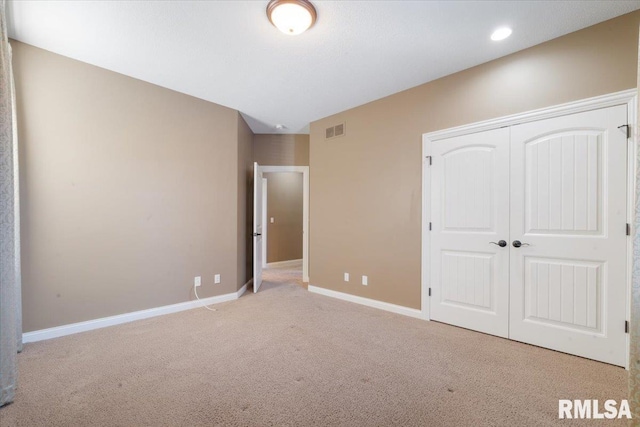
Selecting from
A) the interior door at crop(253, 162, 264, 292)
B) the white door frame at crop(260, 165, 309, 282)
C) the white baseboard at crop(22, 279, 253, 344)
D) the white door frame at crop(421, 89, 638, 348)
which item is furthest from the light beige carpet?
the white door frame at crop(260, 165, 309, 282)

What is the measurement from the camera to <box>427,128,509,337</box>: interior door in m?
2.60

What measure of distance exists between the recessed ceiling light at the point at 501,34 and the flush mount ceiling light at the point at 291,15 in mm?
1522

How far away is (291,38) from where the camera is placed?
90.4 inches

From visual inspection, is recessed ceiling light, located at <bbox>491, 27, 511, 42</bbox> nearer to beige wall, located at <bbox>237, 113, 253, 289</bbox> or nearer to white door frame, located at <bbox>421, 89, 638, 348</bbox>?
white door frame, located at <bbox>421, 89, 638, 348</bbox>

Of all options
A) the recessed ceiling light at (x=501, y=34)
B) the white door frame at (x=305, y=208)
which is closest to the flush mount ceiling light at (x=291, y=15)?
the recessed ceiling light at (x=501, y=34)

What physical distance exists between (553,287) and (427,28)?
2468 millimetres

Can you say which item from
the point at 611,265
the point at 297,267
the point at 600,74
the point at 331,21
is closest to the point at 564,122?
the point at 600,74

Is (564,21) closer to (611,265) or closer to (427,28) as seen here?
(427,28)

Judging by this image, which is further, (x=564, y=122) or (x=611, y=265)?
(x=564, y=122)

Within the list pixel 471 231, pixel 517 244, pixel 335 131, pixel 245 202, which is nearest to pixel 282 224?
pixel 245 202

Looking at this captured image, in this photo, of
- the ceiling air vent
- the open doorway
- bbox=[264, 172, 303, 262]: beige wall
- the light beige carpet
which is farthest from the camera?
bbox=[264, 172, 303, 262]: beige wall

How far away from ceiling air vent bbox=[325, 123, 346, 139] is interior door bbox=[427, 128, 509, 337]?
1.35 m

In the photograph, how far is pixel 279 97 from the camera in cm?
345

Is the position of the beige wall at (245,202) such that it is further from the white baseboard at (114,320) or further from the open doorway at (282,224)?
the open doorway at (282,224)
